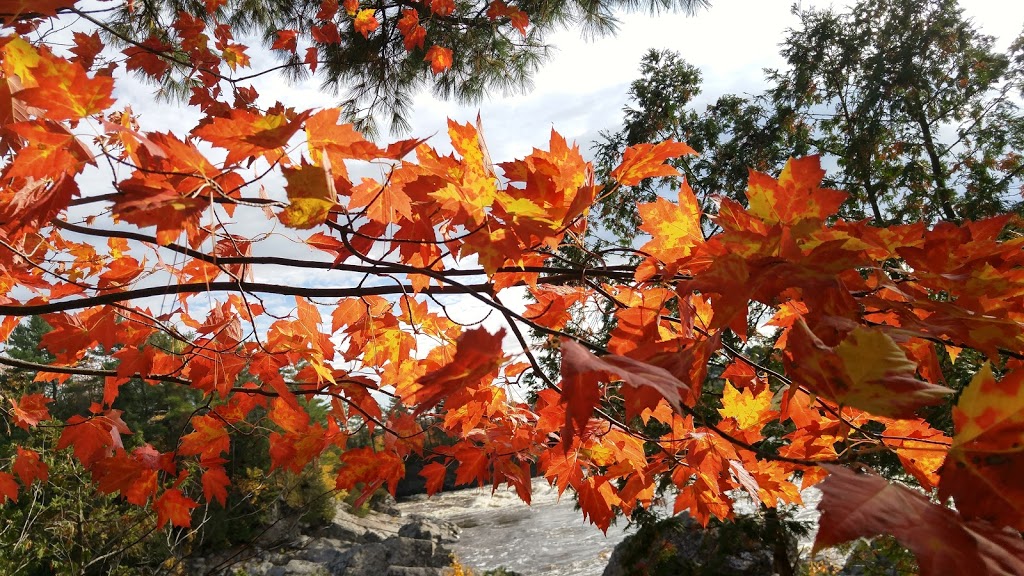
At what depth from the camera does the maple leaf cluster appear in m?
0.53

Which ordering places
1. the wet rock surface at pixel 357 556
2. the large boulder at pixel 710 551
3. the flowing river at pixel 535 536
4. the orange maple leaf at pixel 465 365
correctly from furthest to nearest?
the flowing river at pixel 535 536 < the wet rock surface at pixel 357 556 < the large boulder at pixel 710 551 < the orange maple leaf at pixel 465 365

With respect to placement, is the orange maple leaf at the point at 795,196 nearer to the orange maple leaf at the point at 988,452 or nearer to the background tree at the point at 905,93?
the orange maple leaf at the point at 988,452

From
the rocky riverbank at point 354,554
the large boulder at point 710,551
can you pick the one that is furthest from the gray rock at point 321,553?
the large boulder at point 710,551

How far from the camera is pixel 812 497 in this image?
11070 millimetres

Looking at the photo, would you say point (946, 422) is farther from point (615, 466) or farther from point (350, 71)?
point (350, 71)

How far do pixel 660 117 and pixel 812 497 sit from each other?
928 cm

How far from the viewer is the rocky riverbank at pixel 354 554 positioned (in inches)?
352

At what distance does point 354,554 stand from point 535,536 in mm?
4009

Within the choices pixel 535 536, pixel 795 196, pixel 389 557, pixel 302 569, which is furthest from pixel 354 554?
pixel 795 196

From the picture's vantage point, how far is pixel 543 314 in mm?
1120

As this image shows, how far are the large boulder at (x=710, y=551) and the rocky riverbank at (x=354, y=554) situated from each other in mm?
3351

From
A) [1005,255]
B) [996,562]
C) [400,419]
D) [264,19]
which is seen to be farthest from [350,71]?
[996,562]

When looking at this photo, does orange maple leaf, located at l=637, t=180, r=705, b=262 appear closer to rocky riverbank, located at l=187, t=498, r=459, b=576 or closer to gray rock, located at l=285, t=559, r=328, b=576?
rocky riverbank, located at l=187, t=498, r=459, b=576

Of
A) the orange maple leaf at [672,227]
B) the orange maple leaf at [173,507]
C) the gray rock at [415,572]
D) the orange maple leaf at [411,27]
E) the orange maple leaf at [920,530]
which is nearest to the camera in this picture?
the orange maple leaf at [920,530]
